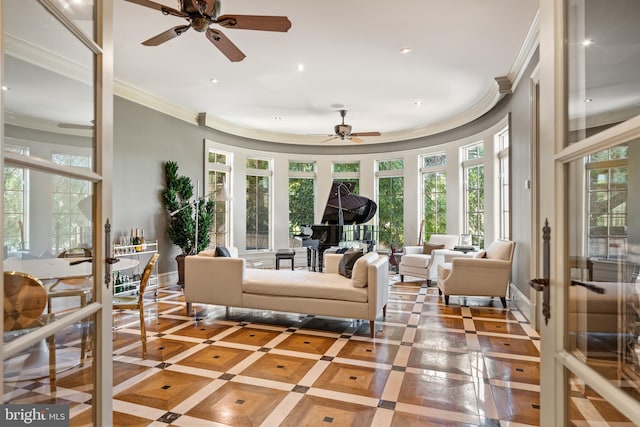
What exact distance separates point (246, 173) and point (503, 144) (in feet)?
16.9

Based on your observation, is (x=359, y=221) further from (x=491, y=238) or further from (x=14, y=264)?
(x=14, y=264)

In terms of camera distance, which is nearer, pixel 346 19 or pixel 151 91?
pixel 346 19

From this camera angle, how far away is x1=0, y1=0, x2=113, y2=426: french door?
0.79m

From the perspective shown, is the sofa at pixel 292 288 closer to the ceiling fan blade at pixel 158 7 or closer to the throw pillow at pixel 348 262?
the throw pillow at pixel 348 262

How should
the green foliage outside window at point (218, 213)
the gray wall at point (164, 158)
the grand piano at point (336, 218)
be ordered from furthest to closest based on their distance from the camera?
the green foliage outside window at point (218, 213) → the grand piano at point (336, 218) → the gray wall at point (164, 158)

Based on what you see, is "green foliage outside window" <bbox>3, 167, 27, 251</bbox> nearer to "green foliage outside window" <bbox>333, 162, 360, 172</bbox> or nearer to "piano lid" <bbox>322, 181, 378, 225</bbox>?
"piano lid" <bbox>322, 181, 378, 225</bbox>

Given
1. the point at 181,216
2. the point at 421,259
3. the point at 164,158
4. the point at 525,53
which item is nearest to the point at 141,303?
the point at 181,216

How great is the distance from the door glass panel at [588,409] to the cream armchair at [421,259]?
5.51m

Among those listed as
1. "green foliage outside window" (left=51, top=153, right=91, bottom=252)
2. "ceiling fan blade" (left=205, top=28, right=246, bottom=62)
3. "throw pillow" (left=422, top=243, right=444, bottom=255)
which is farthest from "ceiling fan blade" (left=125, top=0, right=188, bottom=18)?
"throw pillow" (left=422, top=243, right=444, bottom=255)

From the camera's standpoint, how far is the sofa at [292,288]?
3762 millimetres

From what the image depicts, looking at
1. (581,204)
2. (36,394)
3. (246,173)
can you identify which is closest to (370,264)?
(581,204)

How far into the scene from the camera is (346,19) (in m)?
3.58

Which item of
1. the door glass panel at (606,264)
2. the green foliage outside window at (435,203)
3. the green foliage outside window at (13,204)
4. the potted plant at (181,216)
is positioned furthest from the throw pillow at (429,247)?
the green foliage outside window at (13,204)

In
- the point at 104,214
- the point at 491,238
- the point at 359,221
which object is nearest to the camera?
the point at 104,214
